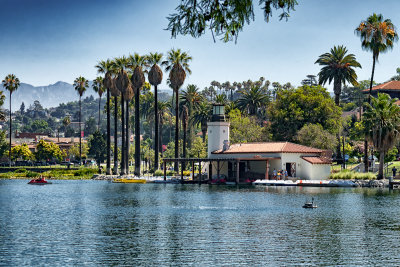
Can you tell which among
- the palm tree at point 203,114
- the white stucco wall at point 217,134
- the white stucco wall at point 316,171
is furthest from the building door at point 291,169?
the palm tree at point 203,114

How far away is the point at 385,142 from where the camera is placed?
78.5 m

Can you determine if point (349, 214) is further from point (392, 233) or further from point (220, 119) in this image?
point (220, 119)

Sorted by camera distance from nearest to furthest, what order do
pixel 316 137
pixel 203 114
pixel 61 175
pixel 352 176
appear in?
1. pixel 352 176
2. pixel 316 137
3. pixel 61 175
4. pixel 203 114

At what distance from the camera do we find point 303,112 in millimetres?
104000

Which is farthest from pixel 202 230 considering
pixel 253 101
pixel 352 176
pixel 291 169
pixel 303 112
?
pixel 253 101

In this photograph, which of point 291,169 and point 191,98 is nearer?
point 291,169

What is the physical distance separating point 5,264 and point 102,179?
82.1m

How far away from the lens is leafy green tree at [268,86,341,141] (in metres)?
104

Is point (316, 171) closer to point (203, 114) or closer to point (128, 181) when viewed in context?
point (128, 181)

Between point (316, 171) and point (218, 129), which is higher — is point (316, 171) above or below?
below

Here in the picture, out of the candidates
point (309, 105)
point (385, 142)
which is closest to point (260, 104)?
point (309, 105)

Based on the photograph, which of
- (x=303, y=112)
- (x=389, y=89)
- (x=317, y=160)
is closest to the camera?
(x=317, y=160)

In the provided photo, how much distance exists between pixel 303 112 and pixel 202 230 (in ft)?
218

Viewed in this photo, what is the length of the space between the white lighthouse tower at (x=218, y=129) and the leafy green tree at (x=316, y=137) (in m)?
13.3
